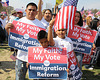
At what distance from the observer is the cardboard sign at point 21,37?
8.21 ft

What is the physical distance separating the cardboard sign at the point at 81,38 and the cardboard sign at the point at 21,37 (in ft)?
3.71

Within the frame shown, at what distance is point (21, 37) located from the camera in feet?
8.21

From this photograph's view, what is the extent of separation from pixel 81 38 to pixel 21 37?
1.63m

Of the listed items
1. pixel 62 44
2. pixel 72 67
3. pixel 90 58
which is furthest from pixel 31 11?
pixel 90 58

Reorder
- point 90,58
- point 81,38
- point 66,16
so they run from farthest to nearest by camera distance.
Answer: point 90,58 → point 81,38 → point 66,16

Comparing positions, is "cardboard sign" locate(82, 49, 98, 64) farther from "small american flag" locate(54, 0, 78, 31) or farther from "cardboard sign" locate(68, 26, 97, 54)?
"small american flag" locate(54, 0, 78, 31)

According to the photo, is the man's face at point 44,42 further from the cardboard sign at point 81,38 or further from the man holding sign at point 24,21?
the cardboard sign at point 81,38

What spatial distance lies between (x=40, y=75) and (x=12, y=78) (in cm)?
210

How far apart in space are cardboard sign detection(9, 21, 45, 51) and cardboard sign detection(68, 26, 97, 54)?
1130 mm

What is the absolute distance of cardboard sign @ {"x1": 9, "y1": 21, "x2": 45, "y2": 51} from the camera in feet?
8.21

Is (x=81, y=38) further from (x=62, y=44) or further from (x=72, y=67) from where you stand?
(x=72, y=67)

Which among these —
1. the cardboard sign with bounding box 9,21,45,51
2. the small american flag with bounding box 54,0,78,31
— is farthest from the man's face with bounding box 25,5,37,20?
the small american flag with bounding box 54,0,78,31

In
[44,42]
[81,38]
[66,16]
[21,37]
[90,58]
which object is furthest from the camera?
[90,58]

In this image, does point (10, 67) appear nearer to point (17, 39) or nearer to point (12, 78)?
point (12, 78)
